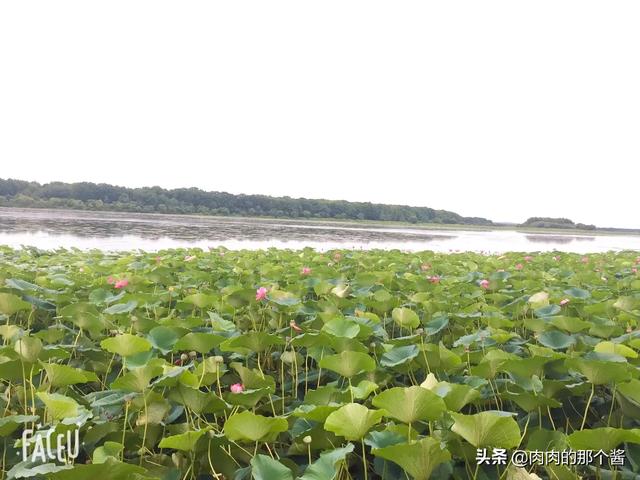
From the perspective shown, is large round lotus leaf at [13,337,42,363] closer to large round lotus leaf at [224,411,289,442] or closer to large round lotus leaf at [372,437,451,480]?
large round lotus leaf at [224,411,289,442]

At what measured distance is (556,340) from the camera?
1.99 m

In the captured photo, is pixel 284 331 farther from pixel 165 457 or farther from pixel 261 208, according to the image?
pixel 261 208

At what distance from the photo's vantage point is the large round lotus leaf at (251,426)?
1098 millimetres

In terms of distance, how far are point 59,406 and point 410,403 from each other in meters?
0.83

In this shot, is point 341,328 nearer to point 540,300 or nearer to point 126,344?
point 126,344

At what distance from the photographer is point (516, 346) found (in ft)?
6.93

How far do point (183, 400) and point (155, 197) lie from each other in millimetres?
67307

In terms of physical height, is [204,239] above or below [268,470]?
below

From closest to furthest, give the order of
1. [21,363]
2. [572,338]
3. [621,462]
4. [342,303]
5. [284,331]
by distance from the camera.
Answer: [621,462] < [21,363] < [572,338] < [284,331] < [342,303]

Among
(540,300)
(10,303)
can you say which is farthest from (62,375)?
(540,300)

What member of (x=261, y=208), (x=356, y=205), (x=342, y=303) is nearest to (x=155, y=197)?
(x=261, y=208)

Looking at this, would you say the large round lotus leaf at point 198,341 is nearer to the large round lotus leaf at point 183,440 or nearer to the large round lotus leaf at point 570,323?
the large round lotus leaf at point 183,440

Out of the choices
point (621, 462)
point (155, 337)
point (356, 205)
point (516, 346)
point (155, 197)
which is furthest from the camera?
point (356, 205)

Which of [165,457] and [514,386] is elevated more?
[514,386]
